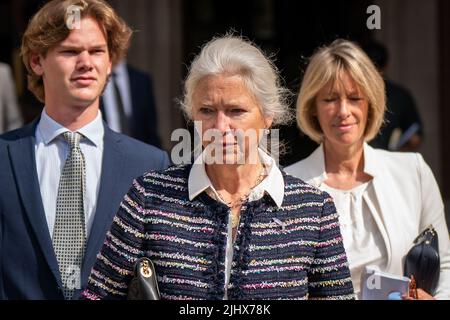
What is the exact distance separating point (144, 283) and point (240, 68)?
2.45 ft

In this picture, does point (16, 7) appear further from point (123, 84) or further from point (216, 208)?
point (216, 208)

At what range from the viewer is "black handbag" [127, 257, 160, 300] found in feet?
10.4

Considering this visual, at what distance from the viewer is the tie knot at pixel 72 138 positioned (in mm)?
3967

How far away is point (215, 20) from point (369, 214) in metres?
5.24

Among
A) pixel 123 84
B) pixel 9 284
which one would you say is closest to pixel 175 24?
pixel 123 84

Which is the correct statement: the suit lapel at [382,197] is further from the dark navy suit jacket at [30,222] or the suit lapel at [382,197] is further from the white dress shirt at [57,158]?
the white dress shirt at [57,158]

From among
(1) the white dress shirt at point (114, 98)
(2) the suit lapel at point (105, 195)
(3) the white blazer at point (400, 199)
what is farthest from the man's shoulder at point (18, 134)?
(1) the white dress shirt at point (114, 98)

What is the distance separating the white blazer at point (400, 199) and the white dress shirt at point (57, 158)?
953mm

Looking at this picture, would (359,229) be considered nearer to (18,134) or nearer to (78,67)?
(78,67)

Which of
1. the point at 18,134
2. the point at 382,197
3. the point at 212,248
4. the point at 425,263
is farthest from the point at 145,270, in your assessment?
the point at 382,197

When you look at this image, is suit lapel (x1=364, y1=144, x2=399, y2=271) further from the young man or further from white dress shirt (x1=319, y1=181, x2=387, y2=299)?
the young man

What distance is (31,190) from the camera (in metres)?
3.79

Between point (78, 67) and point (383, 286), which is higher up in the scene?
point (78, 67)

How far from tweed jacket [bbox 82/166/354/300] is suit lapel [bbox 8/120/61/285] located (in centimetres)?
44
